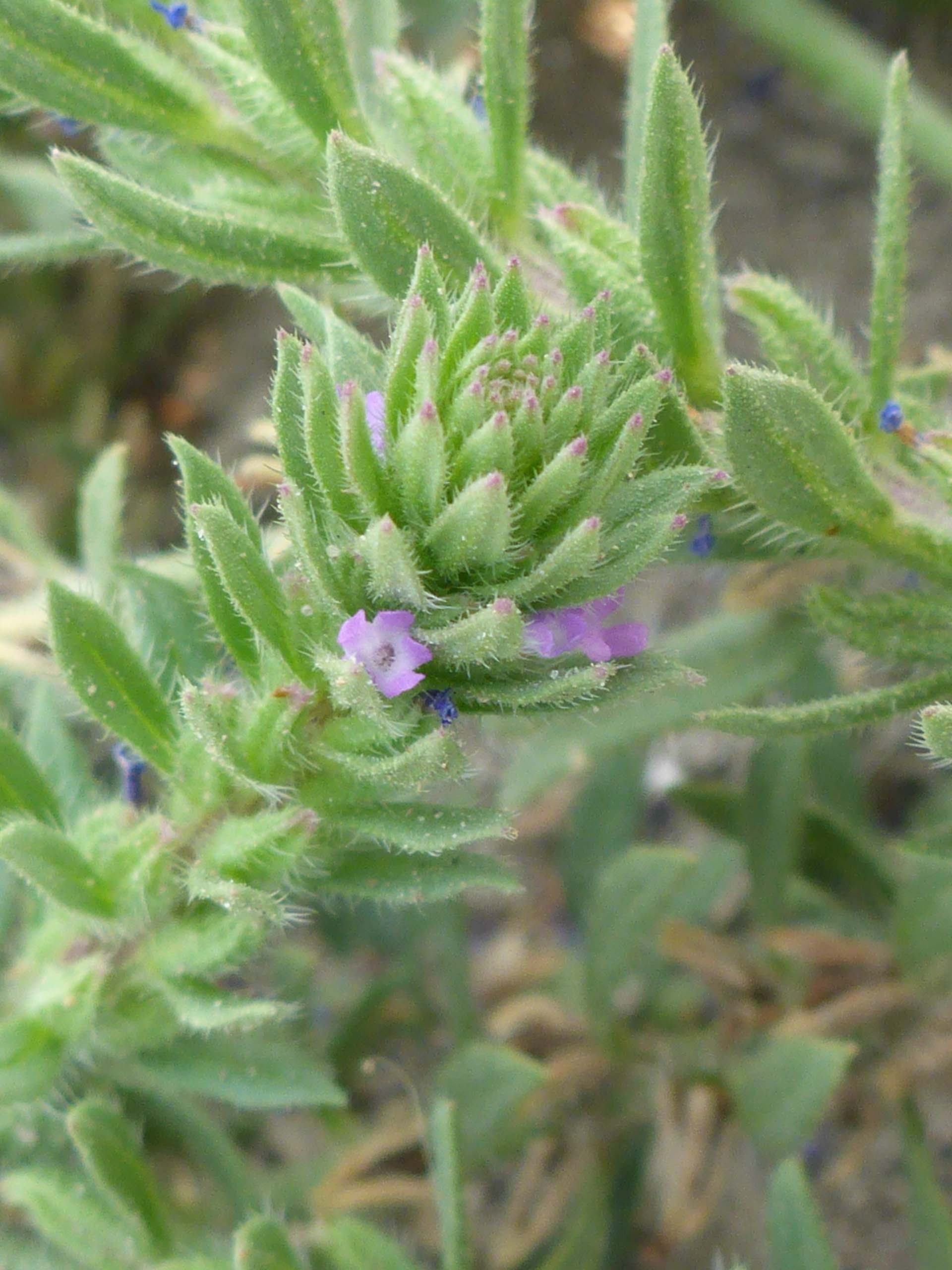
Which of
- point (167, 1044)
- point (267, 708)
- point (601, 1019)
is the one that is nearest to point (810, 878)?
Result: point (601, 1019)

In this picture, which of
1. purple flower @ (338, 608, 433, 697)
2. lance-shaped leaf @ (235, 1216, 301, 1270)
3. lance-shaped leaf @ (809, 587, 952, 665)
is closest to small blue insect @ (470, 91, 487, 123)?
lance-shaped leaf @ (809, 587, 952, 665)

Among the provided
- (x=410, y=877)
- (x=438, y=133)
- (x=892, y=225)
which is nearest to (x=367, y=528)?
(x=410, y=877)

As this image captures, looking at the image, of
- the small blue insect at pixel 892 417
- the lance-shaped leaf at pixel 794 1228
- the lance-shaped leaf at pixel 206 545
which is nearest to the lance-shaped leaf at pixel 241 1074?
the lance-shaped leaf at pixel 206 545

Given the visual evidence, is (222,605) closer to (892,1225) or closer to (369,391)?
(369,391)

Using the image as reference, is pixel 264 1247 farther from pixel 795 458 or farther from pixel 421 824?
pixel 795 458

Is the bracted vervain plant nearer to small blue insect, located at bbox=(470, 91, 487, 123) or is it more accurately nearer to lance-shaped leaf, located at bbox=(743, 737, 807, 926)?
small blue insect, located at bbox=(470, 91, 487, 123)

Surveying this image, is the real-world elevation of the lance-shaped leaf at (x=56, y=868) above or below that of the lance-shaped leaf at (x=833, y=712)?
below

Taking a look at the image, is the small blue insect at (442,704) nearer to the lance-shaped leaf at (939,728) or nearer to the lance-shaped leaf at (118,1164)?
the lance-shaped leaf at (939,728)
